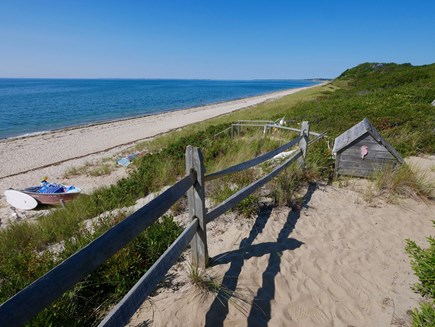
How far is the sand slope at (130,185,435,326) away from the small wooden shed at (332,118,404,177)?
122 cm

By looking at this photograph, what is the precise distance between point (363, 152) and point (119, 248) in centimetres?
606

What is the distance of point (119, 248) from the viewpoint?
1.97 meters

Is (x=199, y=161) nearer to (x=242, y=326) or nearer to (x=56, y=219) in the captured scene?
(x=242, y=326)

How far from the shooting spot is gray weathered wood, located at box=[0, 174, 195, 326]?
4.25ft

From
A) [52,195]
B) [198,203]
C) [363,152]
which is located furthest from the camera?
[52,195]

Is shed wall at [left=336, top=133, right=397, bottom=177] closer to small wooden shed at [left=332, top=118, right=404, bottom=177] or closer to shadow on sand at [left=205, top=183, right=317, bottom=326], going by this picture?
small wooden shed at [left=332, top=118, right=404, bottom=177]

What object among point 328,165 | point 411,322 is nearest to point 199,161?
point 411,322

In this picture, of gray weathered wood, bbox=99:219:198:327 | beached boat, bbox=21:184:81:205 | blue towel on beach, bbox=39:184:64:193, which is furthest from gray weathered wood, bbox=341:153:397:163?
blue towel on beach, bbox=39:184:64:193

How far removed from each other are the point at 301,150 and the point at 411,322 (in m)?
4.29

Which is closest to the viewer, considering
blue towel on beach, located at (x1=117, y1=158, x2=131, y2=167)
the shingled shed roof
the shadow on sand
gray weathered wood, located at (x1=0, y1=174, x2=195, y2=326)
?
gray weathered wood, located at (x1=0, y1=174, x2=195, y2=326)

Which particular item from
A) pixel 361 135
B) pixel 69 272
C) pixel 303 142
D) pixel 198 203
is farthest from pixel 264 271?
pixel 361 135

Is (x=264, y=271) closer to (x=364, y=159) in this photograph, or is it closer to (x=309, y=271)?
(x=309, y=271)

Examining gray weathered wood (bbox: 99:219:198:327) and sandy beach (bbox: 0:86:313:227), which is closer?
gray weathered wood (bbox: 99:219:198:327)

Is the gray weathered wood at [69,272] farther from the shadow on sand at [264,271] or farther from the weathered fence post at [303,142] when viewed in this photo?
the weathered fence post at [303,142]
